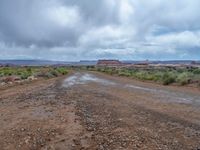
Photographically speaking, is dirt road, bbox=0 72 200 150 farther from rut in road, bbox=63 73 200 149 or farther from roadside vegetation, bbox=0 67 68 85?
roadside vegetation, bbox=0 67 68 85

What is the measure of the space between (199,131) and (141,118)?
9.32 ft

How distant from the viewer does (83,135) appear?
32.6ft

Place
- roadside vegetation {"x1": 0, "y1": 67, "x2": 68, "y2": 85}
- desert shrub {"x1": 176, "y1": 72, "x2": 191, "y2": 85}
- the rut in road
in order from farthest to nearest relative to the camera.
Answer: roadside vegetation {"x1": 0, "y1": 67, "x2": 68, "y2": 85}
desert shrub {"x1": 176, "y1": 72, "x2": 191, "y2": 85}
the rut in road

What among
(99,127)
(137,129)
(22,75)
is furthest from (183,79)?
(22,75)

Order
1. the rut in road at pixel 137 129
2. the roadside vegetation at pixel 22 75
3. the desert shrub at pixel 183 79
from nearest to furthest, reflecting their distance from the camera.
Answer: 1. the rut in road at pixel 137 129
2. the desert shrub at pixel 183 79
3. the roadside vegetation at pixel 22 75

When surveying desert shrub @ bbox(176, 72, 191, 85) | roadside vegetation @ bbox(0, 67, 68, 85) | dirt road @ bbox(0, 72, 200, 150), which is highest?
dirt road @ bbox(0, 72, 200, 150)

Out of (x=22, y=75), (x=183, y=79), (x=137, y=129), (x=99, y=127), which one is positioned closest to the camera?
(x=137, y=129)

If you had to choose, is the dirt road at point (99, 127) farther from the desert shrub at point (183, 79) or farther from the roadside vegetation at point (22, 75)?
the roadside vegetation at point (22, 75)

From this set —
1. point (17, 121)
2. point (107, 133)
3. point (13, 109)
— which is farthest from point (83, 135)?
point (13, 109)

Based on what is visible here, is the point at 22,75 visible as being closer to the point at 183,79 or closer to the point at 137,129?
the point at 183,79

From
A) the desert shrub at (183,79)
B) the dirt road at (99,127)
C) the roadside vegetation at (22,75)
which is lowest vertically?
the roadside vegetation at (22,75)

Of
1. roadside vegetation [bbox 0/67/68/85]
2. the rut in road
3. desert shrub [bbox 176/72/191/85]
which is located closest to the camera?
the rut in road

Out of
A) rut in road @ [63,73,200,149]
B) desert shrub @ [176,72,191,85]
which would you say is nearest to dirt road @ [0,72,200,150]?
rut in road @ [63,73,200,149]

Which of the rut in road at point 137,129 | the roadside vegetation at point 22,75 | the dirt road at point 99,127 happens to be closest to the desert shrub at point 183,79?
the dirt road at point 99,127
